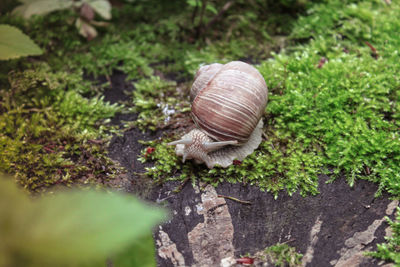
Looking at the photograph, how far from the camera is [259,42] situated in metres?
3.74

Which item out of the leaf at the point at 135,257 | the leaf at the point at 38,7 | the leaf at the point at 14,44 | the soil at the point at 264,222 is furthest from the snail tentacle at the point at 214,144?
the leaf at the point at 38,7

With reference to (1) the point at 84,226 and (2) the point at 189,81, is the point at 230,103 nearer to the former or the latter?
(2) the point at 189,81

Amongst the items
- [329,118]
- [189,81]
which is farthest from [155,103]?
[329,118]

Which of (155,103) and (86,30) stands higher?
(86,30)

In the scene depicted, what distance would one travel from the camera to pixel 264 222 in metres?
2.09

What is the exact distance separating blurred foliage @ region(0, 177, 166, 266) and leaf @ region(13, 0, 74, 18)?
2529 mm

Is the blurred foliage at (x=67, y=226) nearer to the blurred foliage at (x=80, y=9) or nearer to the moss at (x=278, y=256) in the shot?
the moss at (x=278, y=256)

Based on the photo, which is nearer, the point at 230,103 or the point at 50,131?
the point at 230,103

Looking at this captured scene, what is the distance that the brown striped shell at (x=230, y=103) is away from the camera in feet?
7.52

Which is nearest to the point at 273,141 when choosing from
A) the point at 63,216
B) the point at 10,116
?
the point at 63,216

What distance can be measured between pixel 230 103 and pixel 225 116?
0.33 ft

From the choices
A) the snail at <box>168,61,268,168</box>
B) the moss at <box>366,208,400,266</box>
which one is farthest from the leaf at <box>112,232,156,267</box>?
the moss at <box>366,208,400,266</box>

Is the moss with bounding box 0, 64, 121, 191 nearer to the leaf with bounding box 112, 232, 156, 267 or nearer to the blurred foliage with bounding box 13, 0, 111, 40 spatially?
the blurred foliage with bounding box 13, 0, 111, 40

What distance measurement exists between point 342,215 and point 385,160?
0.61 meters
